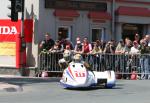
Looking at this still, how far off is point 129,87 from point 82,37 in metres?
7.83

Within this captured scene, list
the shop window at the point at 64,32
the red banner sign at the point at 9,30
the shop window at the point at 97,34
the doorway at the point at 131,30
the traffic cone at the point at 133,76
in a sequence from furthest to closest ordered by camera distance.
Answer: the doorway at the point at 131,30 → the shop window at the point at 97,34 → the shop window at the point at 64,32 → the red banner sign at the point at 9,30 → the traffic cone at the point at 133,76

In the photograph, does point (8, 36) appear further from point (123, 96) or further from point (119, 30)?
point (123, 96)

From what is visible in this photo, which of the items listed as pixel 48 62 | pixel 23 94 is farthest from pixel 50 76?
pixel 23 94

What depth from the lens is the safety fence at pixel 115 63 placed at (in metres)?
24.5

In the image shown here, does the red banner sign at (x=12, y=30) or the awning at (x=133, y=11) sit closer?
the red banner sign at (x=12, y=30)

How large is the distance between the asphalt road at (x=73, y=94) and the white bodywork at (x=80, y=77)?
10.0 inches

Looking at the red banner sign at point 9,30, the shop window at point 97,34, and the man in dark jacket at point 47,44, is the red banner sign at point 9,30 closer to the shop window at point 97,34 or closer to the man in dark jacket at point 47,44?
the man in dark jacket at point 47,44

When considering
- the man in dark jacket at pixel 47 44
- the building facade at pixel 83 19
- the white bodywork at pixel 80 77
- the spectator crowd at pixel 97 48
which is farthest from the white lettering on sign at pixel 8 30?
the white bodywork at pixel 80 77

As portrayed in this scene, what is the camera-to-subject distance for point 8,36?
26031 millimetres

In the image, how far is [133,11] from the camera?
2864 cm

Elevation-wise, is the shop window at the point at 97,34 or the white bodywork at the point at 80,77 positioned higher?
the shop window at the point at 97,34

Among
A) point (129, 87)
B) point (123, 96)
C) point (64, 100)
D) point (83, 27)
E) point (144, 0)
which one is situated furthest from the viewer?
point (144, 0)

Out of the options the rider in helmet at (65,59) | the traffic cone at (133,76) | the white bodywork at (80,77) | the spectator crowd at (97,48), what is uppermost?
the spectator crowd at (97,48)

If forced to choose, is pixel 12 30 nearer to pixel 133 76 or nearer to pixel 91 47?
pixel 91 47
